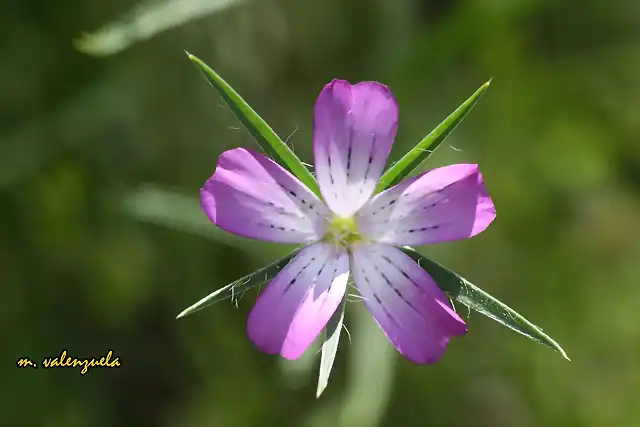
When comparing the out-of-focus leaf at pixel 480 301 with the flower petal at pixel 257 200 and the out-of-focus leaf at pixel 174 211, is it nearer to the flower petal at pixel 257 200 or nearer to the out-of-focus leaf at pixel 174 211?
the flower petal at pixel 257 200

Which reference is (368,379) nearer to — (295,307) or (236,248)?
(295,307)

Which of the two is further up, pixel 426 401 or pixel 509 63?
pixel 509 63

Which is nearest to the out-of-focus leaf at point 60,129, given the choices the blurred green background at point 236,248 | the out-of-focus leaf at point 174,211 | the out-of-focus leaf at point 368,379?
the blurred green background at point 236,248

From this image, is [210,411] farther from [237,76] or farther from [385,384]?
[237,76]

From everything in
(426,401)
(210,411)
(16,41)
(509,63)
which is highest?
(16,41)

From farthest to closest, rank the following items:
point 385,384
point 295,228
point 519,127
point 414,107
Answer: point 519,127 < point 414,107 < point 385,384 < point 295,228

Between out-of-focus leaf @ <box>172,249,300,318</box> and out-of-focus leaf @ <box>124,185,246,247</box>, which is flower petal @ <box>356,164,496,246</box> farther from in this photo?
out-of-focus leaf @ <box>124,185,246,247</box>

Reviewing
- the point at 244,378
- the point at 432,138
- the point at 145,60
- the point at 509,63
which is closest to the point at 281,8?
the point at 145,60
